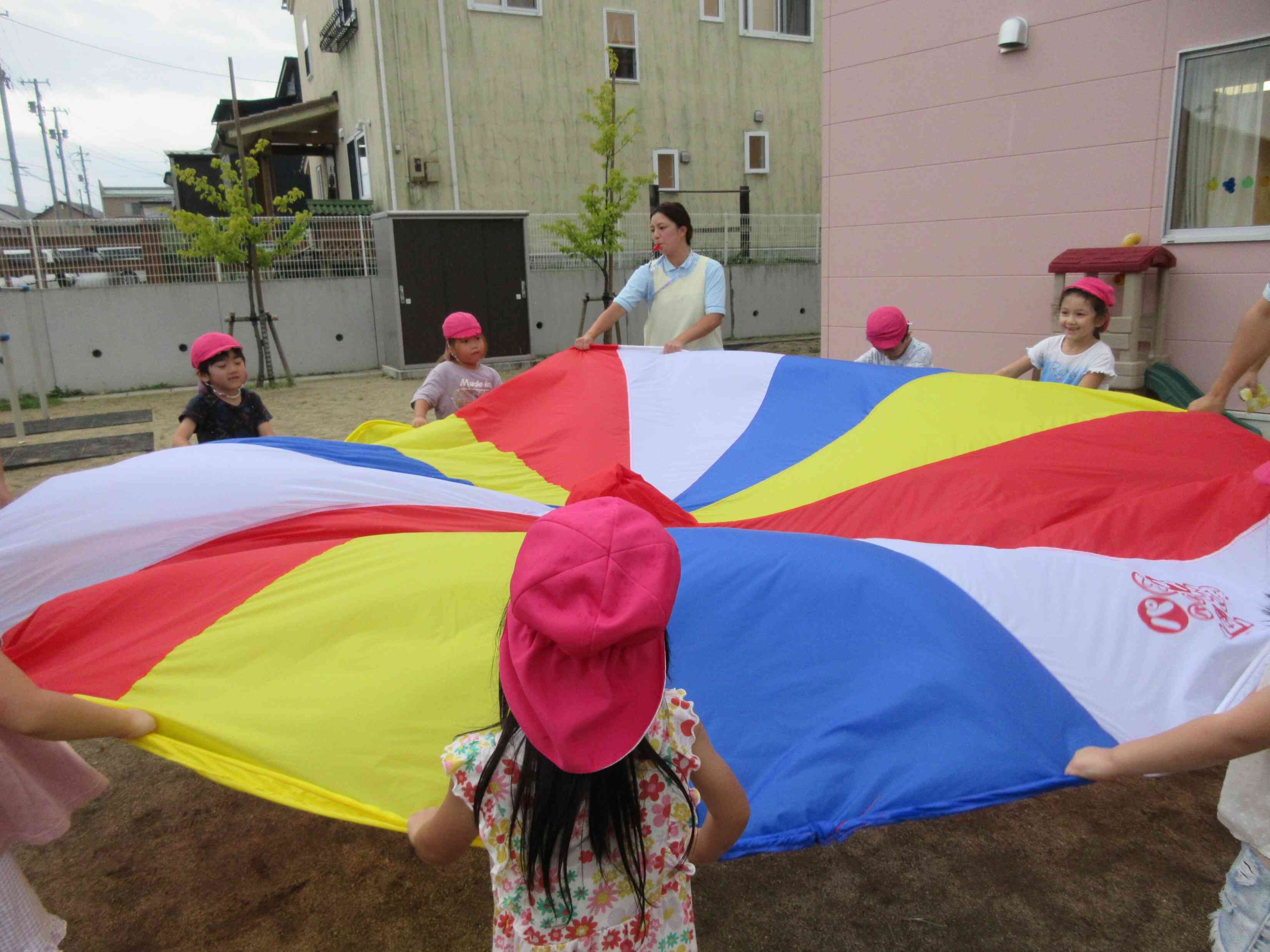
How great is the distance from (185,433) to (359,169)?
A: 1027 centimetres

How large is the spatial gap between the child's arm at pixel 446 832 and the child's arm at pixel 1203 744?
83 centimetres

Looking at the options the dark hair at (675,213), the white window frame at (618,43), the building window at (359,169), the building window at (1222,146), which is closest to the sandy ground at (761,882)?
the dark hair at (675,213)

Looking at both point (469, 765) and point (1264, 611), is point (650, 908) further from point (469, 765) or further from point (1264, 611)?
point (1264, 611)

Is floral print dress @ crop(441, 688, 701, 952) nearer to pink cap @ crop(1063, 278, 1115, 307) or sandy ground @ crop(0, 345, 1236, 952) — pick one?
sandy ground @ crop(0, 345, 1236, 952)

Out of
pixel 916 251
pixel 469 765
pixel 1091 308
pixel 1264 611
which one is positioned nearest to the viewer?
pixel 469 765

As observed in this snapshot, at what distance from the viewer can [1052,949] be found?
1.63m

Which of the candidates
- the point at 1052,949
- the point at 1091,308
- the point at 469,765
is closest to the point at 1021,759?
the point at 1052,949

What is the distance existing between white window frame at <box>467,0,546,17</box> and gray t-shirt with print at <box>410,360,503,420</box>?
8916mm

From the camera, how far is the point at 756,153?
12.8 meters

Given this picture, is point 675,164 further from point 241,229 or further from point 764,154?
point 241,229

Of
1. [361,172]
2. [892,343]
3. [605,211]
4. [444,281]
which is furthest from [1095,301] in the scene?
[361,172]

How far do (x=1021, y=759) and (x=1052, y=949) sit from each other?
0.54 meters

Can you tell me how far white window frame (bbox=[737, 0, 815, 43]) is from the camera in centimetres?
1228

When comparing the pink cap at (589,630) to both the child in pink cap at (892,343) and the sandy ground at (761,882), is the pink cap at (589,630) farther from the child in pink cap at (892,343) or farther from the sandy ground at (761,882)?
the child in pink cap at (892,343)
